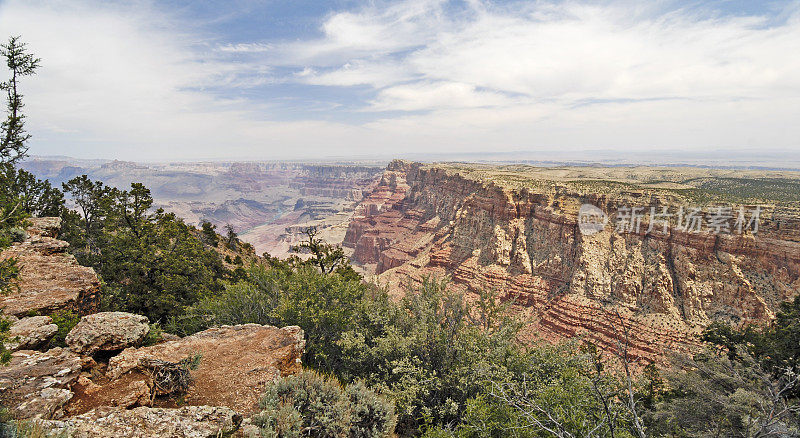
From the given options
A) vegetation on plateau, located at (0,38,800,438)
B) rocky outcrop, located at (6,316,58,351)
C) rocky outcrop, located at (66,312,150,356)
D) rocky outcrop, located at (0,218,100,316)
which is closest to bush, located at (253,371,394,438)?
vegetation on plateau, located at (0,38,800,438)

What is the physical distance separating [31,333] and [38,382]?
3.68 m

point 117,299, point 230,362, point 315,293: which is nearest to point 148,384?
point 230,362

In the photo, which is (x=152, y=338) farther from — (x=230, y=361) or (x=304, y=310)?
(x=304, y=310)

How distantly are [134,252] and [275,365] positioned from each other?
49.3 ft

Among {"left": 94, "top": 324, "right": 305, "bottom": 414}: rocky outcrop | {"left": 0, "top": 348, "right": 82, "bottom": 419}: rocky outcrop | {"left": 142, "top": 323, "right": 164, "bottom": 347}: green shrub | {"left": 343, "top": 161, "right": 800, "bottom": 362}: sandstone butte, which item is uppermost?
{"left": 0, "top": 348, "right": 82, "bottom": 419}: rocky outcrop

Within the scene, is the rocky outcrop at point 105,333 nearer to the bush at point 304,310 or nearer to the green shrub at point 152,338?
the green shrub at point 152,338

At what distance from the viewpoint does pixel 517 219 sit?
4566 centimetres

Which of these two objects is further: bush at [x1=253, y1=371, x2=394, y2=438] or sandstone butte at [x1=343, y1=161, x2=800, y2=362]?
sandstone butte at [x1=343, y1=161, x2=800, y2=362]

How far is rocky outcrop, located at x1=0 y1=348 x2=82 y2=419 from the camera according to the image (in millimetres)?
6074

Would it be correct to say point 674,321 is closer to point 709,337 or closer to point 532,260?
point 709,337

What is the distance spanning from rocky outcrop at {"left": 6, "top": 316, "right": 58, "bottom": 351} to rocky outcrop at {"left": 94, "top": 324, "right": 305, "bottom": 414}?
8.64 ft

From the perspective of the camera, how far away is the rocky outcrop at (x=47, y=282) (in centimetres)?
1134

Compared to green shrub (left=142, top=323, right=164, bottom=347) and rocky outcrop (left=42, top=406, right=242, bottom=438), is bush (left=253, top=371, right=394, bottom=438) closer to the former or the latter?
rocky outcrop (left=42, top=406, right=242, bottom=438)

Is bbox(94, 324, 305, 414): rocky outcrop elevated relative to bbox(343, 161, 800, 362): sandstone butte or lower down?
elevated
